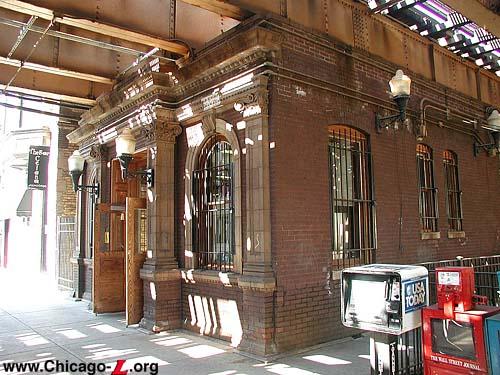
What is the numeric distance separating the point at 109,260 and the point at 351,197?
21.8 feet

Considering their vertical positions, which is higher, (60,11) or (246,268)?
(60,11)

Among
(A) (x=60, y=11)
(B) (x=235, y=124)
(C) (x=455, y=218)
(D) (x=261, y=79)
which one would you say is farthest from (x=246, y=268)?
(C) (x=455, y=218)

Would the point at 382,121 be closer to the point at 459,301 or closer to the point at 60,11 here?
the point at 459,301

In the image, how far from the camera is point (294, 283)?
745 centimetres

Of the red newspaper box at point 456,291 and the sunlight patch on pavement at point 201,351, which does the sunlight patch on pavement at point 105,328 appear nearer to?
the sunlight patch on pavement at point 201,351

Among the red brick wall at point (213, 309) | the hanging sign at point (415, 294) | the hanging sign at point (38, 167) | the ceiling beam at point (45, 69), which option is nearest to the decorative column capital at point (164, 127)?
the ceiling beam at point (45, 69)

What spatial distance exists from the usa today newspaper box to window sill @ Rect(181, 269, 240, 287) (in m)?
2.97

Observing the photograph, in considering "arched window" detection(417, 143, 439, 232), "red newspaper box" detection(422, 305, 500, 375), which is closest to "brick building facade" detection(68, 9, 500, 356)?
"arched window" detection(417, 143, 439, 232)

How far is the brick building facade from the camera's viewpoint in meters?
7.40

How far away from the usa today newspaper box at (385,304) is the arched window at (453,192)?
7.72 m

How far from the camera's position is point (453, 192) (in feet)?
39.4

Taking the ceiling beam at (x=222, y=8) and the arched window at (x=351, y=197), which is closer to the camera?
the ceiling beam at (x=222, y=8)

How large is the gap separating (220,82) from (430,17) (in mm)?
5638

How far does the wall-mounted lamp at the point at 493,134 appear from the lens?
38.1 ft
